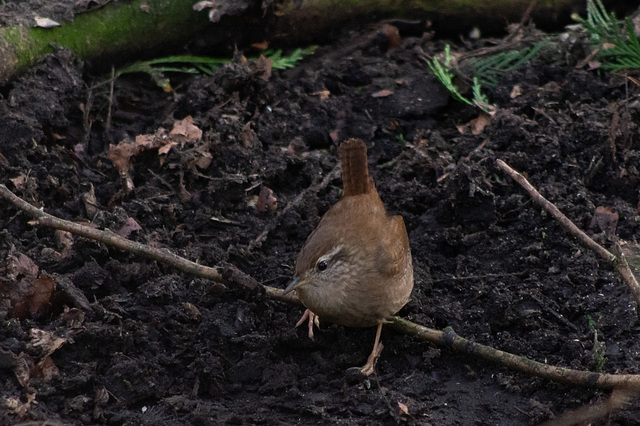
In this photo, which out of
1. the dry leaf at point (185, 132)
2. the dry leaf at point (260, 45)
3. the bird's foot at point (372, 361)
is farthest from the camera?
the dry leaf at point (260, 45)

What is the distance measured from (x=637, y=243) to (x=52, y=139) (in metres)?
3.67

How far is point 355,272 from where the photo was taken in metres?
3.67

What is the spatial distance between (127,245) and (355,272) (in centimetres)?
118

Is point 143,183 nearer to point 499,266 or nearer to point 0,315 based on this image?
point 0,315

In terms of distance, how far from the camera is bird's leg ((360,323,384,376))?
3559mm

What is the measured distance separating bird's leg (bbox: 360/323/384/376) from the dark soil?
0.07 metres

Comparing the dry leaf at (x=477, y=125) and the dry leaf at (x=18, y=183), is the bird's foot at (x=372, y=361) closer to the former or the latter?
the dry leaf at (x=477, y=125)

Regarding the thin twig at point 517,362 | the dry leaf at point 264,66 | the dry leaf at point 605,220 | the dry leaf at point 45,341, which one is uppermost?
the dry leaf at point 264,66

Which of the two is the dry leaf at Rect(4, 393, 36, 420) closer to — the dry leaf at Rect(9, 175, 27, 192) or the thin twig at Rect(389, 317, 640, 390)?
the dry leaf at Rect(9, 175, 27, 192)

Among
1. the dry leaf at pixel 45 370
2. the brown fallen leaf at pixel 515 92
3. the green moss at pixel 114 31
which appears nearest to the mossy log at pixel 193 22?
the green moss at pixel 114 31

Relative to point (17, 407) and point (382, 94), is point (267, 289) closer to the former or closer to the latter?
point (17, 407)

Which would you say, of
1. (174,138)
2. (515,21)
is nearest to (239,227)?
(174,138)

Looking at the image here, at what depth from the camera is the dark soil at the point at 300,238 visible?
3.31 meters

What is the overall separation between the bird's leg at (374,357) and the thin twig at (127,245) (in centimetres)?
84
